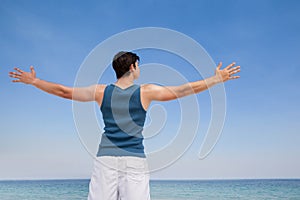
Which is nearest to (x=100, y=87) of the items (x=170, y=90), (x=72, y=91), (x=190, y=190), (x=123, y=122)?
(x=72, y=91)

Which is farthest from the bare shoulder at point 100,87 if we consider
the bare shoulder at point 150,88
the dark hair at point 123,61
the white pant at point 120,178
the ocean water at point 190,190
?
the ocean water at point 190,190

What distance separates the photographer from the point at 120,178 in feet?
8.16

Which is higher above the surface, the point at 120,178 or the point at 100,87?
the point at 100,87

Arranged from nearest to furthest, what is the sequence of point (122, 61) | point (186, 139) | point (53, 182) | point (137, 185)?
point (137, 185) < point (122, 61) < point (186, 139) < point (53, 182)

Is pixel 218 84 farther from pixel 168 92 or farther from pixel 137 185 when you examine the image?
pixel 137 185

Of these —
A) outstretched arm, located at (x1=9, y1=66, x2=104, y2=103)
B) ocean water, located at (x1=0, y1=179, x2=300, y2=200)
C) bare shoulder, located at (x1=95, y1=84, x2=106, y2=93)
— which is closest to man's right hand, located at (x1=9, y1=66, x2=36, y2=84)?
outstretched arm, located at (x1=9, y1=66, x2=104, y2=103)

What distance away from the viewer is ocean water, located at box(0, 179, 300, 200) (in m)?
23.0

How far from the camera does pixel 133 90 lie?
2580mm

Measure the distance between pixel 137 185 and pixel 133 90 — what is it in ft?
2.09

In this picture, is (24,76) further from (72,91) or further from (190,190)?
(190,190)

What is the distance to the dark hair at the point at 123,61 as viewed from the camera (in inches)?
104

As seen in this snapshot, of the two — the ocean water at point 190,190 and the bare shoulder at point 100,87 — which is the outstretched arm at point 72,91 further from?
the ocean water at point 190,190

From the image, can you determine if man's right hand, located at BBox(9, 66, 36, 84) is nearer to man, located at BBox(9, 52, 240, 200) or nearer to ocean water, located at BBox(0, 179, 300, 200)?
man, located at BBox(9, 52, 240, 200)

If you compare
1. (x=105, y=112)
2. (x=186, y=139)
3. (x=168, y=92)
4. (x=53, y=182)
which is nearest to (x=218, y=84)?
(x=168, y=92)
